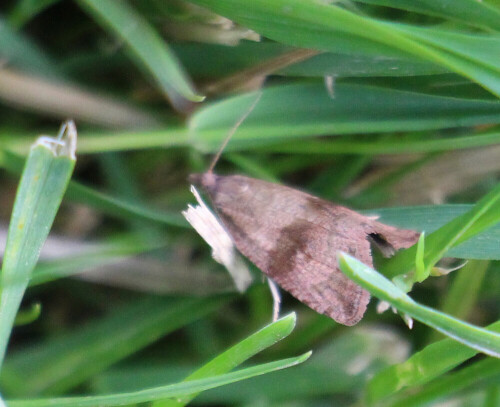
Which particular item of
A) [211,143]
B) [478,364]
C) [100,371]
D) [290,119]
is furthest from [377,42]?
[100,371]

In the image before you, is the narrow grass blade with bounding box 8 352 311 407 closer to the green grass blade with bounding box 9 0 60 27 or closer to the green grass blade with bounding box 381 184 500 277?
the green grass blade with bounding box 381 184 500 277

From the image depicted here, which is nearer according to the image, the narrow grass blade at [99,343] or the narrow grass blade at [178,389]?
the narrow grass blade at [178,389]

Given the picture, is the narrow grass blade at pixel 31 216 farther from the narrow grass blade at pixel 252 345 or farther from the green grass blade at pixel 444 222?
the green grass blade at pixel 444 222

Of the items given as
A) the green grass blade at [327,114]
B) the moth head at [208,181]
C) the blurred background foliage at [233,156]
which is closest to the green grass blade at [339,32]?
the blurred background foliage at [233,156]

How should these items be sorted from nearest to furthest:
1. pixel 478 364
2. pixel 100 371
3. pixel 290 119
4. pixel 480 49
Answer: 1. pixel 480 49
2. pixel 478 364
3. pixel 290 119
4. pixel 100 371

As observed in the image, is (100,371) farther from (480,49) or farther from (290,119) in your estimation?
(480,49)

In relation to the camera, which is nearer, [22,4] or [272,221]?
[272,221]

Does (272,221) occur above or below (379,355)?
above
